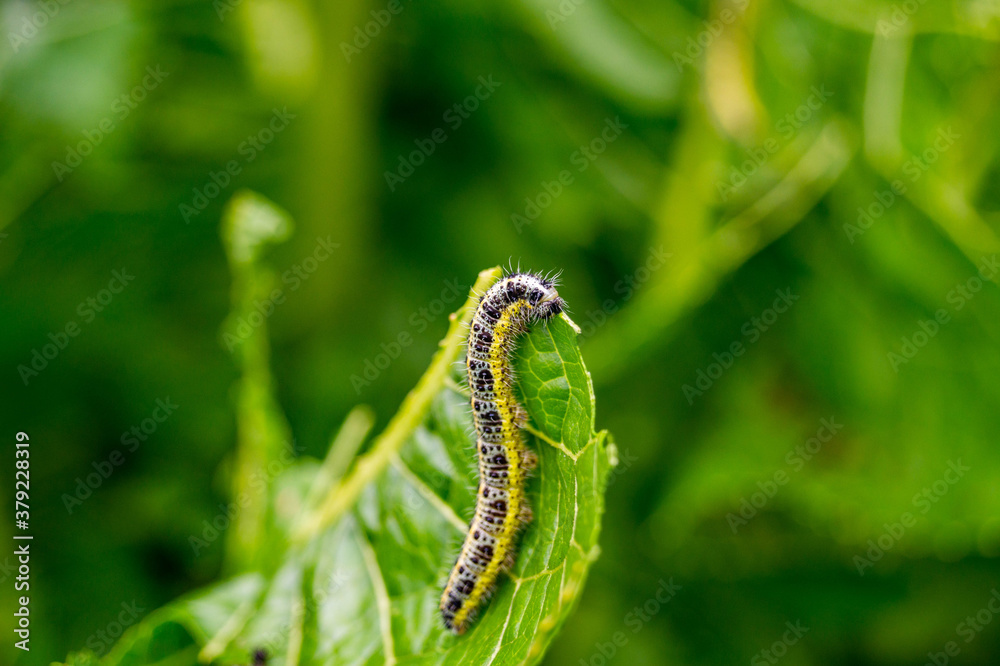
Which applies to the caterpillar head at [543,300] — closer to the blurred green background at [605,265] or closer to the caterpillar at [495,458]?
the caterpillar at [495,458]

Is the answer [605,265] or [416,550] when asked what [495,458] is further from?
[605,265]

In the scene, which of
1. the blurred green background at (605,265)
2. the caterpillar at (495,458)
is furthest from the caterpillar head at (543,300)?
the blurred green background at (605,265)

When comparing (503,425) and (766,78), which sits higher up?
(766,78)

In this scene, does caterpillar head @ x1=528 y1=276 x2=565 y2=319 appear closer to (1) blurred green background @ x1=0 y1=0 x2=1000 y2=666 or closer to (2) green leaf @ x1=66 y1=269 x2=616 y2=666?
(2) green leaf @ x1=66 y1=269 x2=616 y2=666

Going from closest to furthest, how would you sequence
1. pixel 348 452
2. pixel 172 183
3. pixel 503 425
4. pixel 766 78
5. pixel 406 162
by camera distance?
1. pixel 503 425
2. pixel 348 452
3. pixel 766 78
4. pixel 172 183
5. pixel 406 162

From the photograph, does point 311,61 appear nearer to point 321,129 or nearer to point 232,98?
point 321,129

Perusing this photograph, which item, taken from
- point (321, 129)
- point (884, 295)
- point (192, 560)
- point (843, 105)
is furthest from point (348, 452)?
point (843, 105)
